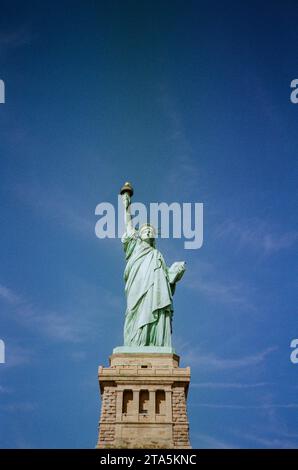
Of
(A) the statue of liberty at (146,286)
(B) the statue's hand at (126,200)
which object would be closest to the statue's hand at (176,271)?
(A) the statue of liberty at (146,286)

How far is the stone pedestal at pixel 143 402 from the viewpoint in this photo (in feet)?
66.7

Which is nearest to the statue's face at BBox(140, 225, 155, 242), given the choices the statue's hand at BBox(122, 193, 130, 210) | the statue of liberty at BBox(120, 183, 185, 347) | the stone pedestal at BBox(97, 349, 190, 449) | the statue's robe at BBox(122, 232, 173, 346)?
the statue of liberty at BBox(120, 183, 185, 347)

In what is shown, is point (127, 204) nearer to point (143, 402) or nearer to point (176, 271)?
point (176, 271)

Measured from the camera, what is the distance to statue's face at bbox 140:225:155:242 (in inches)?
1036

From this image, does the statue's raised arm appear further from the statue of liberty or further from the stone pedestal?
the stone pedestal

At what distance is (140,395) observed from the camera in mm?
21453

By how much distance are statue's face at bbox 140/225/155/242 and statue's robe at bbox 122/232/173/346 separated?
203 millimetres

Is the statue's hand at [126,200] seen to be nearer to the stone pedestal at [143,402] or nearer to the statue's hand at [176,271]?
the statue's hand at [176,271]

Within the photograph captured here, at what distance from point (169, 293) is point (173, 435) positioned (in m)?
6.01

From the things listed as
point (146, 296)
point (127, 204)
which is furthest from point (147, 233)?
point (146, 296)

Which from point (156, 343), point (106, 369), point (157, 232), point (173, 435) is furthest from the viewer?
point (157, 232)
